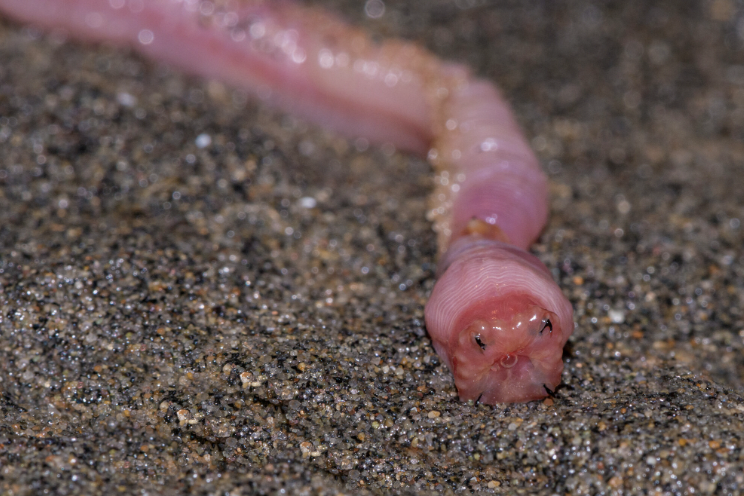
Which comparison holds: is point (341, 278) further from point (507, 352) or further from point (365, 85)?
point (365, 85)

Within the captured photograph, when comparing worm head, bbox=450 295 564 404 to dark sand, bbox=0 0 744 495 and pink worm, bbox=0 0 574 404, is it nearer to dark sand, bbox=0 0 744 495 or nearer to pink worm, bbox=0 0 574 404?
dark sand, bbox=0 0 744 495

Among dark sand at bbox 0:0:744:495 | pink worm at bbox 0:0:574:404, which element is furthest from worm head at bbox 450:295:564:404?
pink worm at bbox 0:0:574:404

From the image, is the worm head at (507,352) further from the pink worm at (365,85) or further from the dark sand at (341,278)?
the pink worm at (365,85)

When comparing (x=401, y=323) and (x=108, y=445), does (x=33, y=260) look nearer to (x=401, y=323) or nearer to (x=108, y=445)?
(x=108, y=445)

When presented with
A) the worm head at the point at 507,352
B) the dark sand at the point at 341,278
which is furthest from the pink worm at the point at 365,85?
the worm head at the point at 507,352

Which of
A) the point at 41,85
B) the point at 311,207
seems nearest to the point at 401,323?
the point at 311,207
